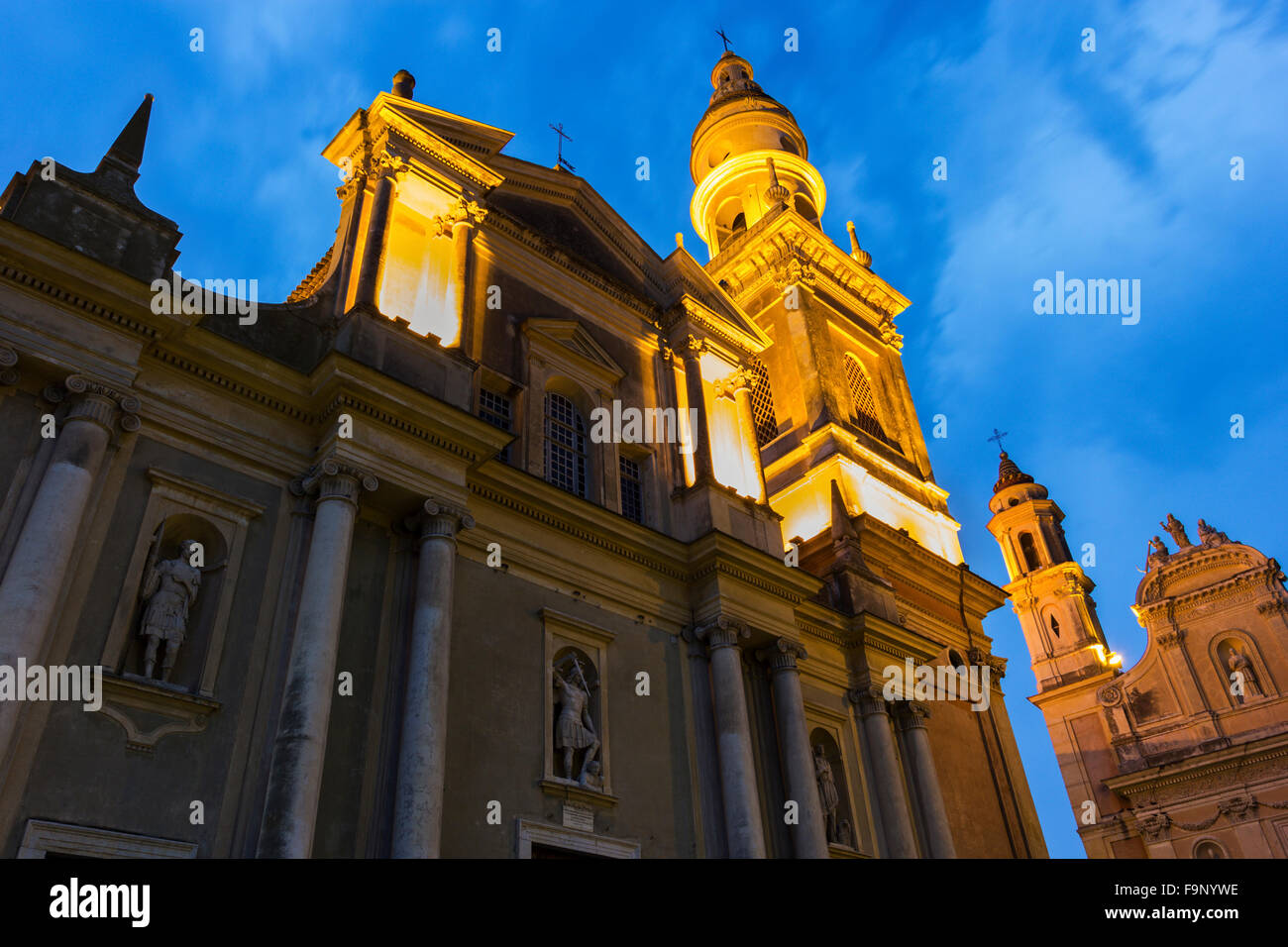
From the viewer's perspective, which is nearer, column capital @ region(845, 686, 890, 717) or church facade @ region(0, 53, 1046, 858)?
church facade @ region(0, 53, 1046, 858)

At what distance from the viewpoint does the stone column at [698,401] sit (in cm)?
2048

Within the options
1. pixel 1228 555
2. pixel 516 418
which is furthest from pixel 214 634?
pixel 1228 555

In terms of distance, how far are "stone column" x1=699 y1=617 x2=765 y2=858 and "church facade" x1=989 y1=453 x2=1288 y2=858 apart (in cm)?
2870

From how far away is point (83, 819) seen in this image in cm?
1024

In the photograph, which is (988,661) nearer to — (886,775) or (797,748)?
(886,775)

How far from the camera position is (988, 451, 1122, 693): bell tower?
47.7 m

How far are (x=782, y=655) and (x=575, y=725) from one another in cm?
494

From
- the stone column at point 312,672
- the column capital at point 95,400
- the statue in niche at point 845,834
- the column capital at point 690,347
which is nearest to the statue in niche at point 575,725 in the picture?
the stone column at point 312,672

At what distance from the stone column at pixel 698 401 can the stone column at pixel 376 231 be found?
24.5ft

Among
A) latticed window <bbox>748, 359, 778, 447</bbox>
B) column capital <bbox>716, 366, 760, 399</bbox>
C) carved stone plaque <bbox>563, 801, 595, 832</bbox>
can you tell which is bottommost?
carved stone plaque <bbox>563, 801, 595, 832</bbox>

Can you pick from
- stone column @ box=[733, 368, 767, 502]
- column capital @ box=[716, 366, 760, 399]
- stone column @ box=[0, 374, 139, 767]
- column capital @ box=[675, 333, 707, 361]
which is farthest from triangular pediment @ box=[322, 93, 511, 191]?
stone column @ box=[0, 374, 139, 767]

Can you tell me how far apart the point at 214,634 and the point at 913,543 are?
18767mm

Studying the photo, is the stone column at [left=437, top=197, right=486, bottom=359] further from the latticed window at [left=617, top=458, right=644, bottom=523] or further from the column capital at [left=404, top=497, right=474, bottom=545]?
the latticed window at [left=617, top=458, right=644, bottom=523]
